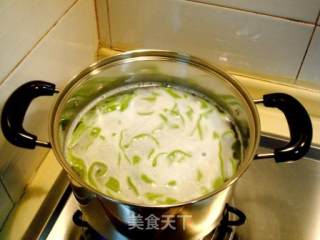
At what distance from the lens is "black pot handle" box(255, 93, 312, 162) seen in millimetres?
447

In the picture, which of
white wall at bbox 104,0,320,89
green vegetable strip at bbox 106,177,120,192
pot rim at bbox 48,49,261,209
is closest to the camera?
pot rim at bbox 48,49,261,209

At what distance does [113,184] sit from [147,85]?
18 centimetres

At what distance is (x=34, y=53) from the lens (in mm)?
534

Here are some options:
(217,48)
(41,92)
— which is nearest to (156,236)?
(41,92)

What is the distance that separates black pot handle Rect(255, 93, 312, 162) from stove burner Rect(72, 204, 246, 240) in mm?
131

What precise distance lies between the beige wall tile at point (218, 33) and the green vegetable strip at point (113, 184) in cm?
29

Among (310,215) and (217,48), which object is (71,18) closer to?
(217,48)

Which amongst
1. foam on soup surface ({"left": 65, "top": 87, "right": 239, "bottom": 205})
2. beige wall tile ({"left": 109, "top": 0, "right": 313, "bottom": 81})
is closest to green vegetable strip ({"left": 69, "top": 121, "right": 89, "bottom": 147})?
foam on soup surface ({"left": 65, "top": 87, "right": 239, "bottom": 205})

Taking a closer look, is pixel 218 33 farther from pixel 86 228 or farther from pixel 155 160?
pixel 86 228

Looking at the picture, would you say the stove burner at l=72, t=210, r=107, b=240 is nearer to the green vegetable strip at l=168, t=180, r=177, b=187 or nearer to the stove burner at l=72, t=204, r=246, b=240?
the stove burner at l=72, t=204, r=246, b=240

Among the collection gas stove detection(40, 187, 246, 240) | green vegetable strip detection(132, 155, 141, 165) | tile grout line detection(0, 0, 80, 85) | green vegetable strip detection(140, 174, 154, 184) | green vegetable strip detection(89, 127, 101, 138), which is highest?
tile grout line detection(0, 0, 80, 85)

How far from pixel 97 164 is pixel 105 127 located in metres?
0.07

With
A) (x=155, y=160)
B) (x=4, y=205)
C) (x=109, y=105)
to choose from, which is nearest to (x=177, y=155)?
(x=155, y=160)

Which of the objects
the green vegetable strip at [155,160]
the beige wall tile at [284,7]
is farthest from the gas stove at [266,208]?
the beige wall tile at [284,7]
